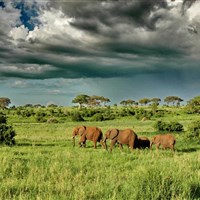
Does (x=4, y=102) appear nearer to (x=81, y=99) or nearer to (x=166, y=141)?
(x=81, y=99)

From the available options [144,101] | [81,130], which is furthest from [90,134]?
[144,101]

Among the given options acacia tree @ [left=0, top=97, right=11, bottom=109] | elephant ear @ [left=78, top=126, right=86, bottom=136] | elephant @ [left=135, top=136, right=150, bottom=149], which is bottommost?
elephant @ [left=135, top=136, right=150, bottom=149]

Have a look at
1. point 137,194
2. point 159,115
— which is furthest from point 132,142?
point 159,115

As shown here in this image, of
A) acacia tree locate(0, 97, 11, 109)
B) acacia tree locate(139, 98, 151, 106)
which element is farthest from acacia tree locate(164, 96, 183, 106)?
acacia tree locate(0, 97, 11, 109)

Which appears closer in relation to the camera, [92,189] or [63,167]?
[92,189]

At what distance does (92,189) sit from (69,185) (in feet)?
2.87

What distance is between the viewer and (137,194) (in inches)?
298

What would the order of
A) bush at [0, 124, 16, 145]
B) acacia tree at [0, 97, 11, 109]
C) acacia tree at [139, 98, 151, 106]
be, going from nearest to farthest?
1. bush at [0, 124, 16, 145]
2. acacia tree at [0, 97, 11, 109]
3. acacia tree at [139, 98, 151, 106]

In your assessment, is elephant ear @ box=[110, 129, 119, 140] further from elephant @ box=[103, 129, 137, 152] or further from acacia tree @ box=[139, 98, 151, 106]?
acacia tree @ box=[139, 98, 151, 106]

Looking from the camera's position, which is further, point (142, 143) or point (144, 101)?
point (144, 101)

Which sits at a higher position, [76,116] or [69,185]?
[76,116]

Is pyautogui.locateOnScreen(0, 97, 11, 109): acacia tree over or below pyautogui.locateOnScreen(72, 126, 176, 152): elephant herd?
over

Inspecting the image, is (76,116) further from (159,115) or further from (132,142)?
(132,142)

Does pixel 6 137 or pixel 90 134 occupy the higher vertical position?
pixel 90 134
